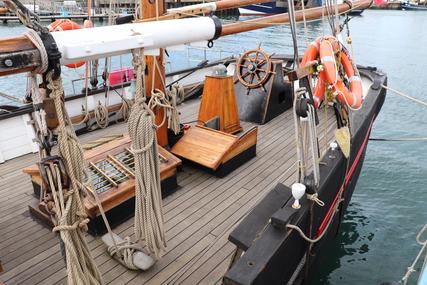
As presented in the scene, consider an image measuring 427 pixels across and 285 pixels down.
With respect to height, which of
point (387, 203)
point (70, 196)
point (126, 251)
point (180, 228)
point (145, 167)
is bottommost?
point (387, 203)

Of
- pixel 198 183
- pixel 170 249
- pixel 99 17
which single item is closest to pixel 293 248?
pixel 170 249

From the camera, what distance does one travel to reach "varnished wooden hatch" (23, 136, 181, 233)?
12.3 feet

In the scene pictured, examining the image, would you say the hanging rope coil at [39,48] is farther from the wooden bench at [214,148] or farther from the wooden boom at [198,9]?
the wooden bench at [214,148]

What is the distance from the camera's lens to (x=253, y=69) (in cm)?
697

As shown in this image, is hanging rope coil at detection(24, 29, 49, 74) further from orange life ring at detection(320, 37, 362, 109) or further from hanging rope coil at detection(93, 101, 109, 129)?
hanging rope coil at detection(93, 101, 109, 129)

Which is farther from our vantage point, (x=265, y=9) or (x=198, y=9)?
(x=265, y=9)

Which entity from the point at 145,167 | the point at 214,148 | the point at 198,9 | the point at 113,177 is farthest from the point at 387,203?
the point at 145,167

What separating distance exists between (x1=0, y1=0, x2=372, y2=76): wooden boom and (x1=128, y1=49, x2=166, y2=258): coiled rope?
6.3 inches

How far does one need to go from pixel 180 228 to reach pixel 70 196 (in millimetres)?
2292

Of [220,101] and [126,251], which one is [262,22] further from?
[126,251]

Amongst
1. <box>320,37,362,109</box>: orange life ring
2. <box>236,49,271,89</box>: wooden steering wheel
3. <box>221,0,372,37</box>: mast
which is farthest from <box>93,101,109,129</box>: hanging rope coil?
<box>320,37,362,109</box>: orange life ring

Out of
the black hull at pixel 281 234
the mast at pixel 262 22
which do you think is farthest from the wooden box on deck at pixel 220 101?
the black hull at pixel 281 234

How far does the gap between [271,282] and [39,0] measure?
48801mm

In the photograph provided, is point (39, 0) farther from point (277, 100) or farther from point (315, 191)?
point (315, 191)
